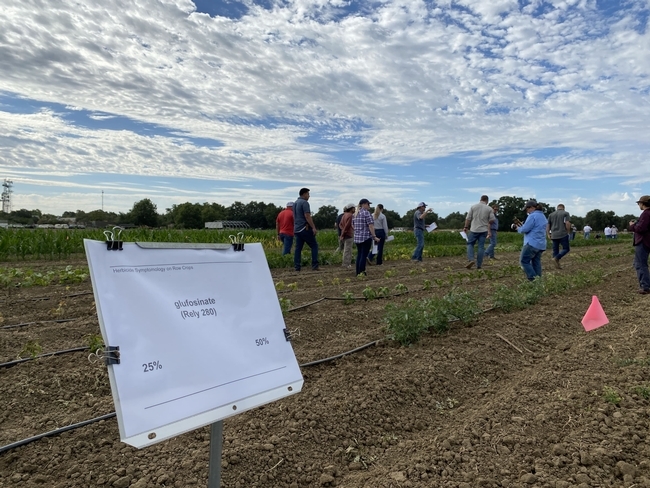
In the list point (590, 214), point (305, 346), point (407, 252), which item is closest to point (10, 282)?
point (305, 346)

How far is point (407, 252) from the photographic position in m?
17.2

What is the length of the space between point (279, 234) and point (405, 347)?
8.04 meters

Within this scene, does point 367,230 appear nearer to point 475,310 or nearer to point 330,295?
point 330,295

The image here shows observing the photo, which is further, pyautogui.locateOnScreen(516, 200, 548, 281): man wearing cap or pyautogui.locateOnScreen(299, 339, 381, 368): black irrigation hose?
pyautogui.locateOnScreen(516, 200, 548, 281): man wearing cap

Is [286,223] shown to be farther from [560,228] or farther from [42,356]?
[42,356]

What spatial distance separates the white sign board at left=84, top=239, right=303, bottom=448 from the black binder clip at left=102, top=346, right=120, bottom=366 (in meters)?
0.02

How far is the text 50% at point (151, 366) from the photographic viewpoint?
→ 5.42 feet

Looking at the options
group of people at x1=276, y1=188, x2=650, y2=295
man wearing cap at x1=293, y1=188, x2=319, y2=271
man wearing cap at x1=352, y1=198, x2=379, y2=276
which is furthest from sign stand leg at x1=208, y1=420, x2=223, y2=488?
man wearing cap at x1=293, y1=188, x2=319, y2=271

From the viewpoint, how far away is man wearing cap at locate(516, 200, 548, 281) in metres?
8.28

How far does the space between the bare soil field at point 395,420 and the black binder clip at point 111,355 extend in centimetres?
32

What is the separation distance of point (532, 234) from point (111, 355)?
8013 millimetres

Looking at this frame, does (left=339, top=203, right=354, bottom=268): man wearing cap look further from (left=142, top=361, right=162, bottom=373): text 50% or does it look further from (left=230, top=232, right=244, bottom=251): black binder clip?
(left=142, top=361, right=162, bottom=373): text 50%

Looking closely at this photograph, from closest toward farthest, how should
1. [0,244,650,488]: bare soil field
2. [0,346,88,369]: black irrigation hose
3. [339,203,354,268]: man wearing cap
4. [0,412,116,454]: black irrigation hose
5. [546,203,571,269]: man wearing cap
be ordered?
[0,244,650,488]: bare soil field
[0,412,116,454]: black irrigation hose
[0,346,88,369]: black irrigation hose
[339,203,354,268]: man wearing cap
[546,203,571,269]: man wearing cap

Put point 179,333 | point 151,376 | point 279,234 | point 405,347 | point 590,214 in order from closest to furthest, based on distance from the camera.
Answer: point 151,376, point 179,333, point 405,347, point 279,234, point 590,214
